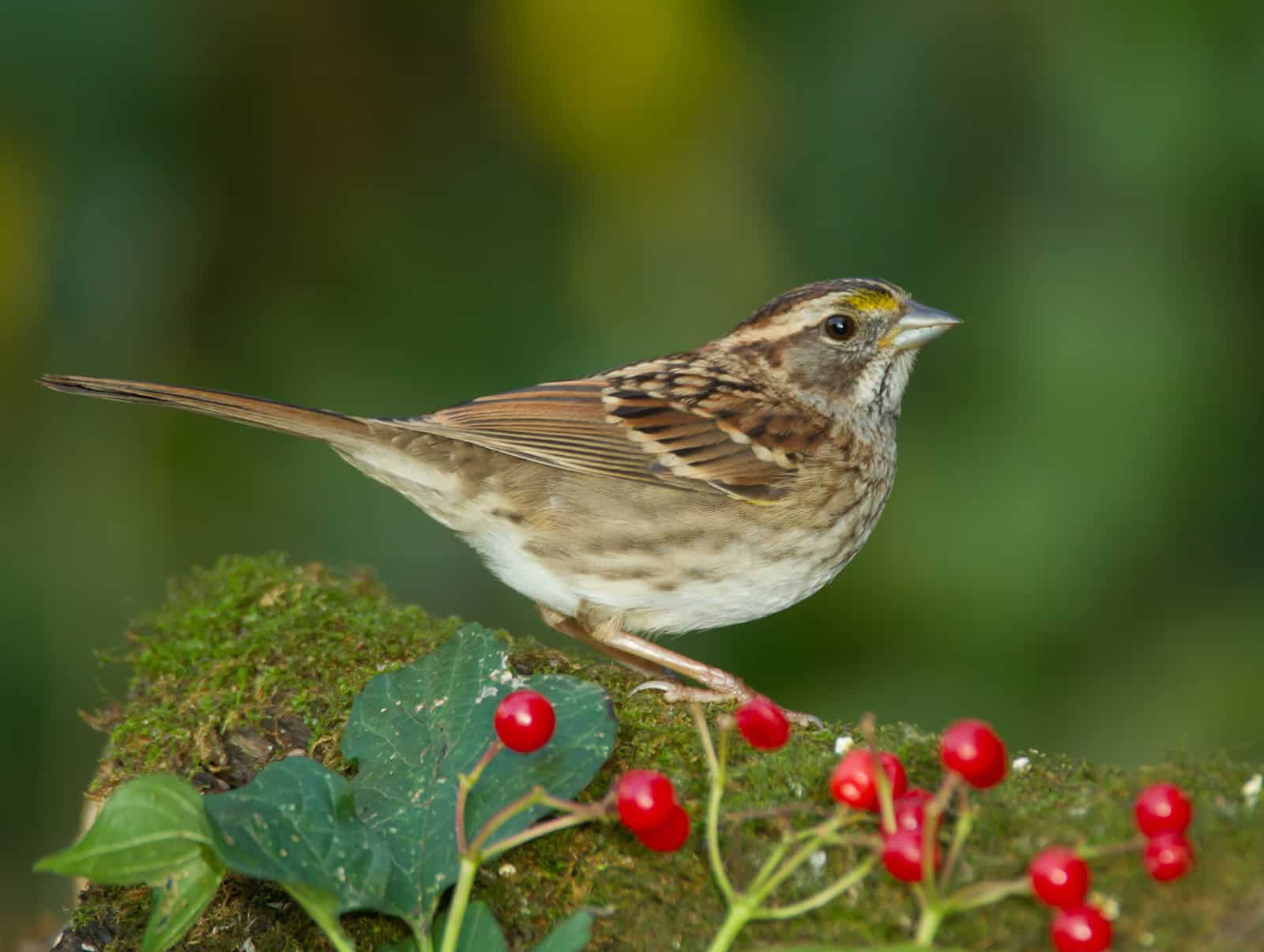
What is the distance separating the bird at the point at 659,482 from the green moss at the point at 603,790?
339 mm

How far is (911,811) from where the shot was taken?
190 centimetres

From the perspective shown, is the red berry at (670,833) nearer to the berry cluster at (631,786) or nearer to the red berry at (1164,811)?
the berry cluster at (631,786)

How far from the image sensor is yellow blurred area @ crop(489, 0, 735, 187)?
167 inches

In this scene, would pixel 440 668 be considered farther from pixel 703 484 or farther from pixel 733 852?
pixel 703 484

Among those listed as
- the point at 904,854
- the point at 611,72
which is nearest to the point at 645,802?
the point at 904,854

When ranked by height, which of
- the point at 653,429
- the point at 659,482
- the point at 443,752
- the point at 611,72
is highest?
the point at 611,72

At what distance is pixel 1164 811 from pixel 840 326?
90.3 inches

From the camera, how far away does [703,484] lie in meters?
3.55

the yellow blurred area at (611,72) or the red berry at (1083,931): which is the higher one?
the yellow blurred area at (611,72)

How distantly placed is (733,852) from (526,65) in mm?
3078

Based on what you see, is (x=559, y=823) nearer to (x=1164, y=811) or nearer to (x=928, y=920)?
(x=928, y=920)

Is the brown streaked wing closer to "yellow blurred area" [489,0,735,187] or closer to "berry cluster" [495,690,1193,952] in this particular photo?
"yellow blurred area" [489,0,735,187]

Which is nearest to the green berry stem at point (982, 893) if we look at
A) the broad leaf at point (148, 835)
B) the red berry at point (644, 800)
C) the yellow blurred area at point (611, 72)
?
the red berry at point (644, 800)

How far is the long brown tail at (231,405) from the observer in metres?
2.96
